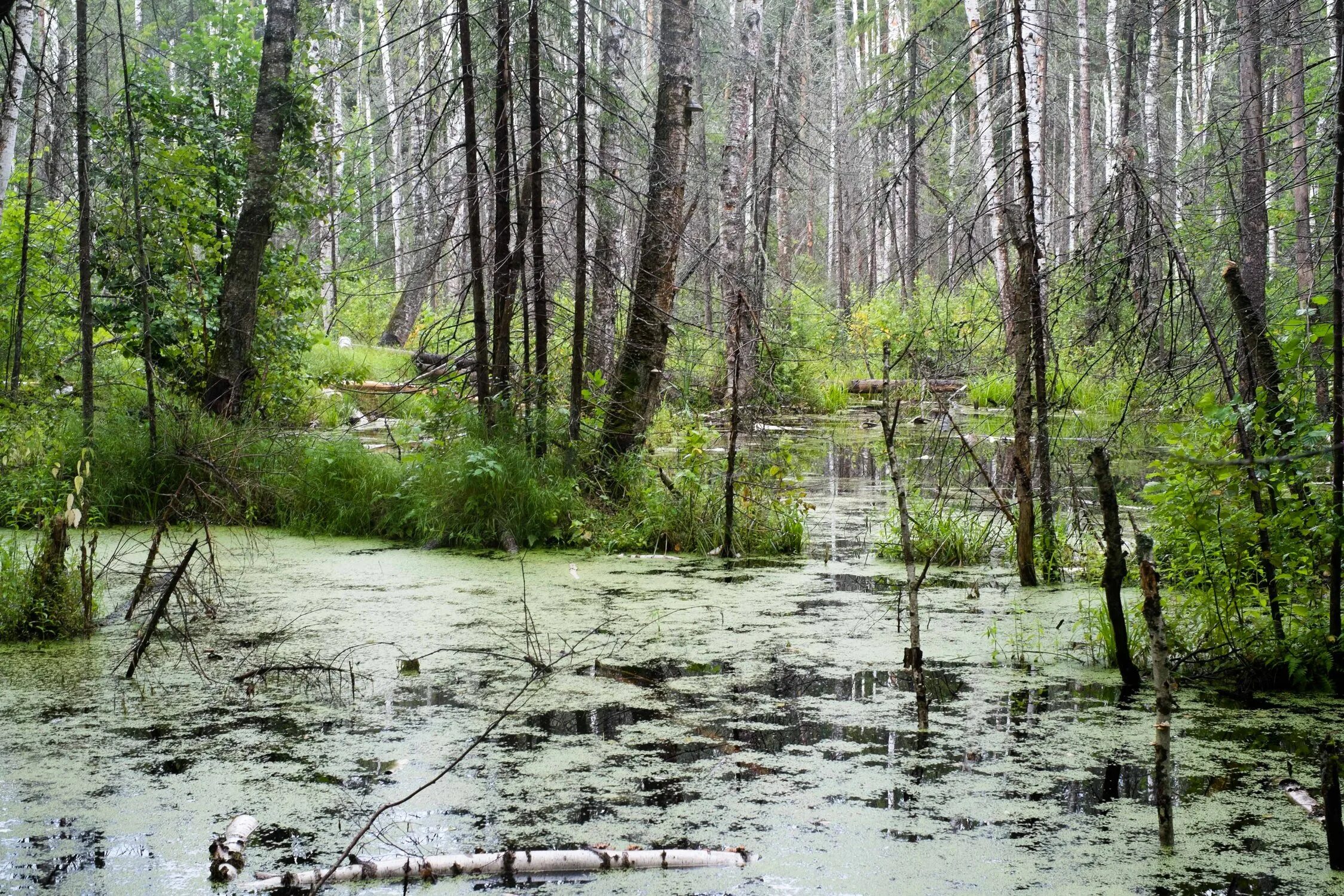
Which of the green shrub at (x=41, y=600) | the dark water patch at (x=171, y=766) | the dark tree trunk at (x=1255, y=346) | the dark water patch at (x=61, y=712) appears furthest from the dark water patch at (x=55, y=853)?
the dark tree trunk at (x=1255, y=346)

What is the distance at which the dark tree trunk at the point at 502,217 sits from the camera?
6855 millimetres

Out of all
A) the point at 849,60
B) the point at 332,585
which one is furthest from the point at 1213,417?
the point at 849,60

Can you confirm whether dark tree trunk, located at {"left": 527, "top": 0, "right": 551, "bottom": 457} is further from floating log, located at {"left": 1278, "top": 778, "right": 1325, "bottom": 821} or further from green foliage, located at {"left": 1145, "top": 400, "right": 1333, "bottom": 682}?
floating log, located at {"left": 1278, "top": 778, "right": 1325, "bottom": 821}

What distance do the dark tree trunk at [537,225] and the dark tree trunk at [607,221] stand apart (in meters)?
0.34

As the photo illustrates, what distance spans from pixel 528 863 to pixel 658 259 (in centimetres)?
563

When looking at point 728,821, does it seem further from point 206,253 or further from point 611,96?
point 206,253

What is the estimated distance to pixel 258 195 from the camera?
27.9 feet

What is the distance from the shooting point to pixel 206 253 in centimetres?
891

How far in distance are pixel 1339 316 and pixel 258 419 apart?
22.3ft

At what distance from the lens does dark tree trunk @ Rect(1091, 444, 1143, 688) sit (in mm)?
3283

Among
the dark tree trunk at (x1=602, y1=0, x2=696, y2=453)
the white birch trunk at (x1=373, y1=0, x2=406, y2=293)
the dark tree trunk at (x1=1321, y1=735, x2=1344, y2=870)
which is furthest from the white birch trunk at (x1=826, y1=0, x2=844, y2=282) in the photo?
the dark tree trunk at (x1=1321, y1=735, x2=1344, y2=870)

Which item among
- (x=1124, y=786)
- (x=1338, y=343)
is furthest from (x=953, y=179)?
(x=1124, y=786)

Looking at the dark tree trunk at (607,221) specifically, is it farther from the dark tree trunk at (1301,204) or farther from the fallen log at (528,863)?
the fallen log at (528,863)

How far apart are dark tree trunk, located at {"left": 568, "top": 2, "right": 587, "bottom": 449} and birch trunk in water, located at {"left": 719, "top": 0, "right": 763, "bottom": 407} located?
972 millimetres
